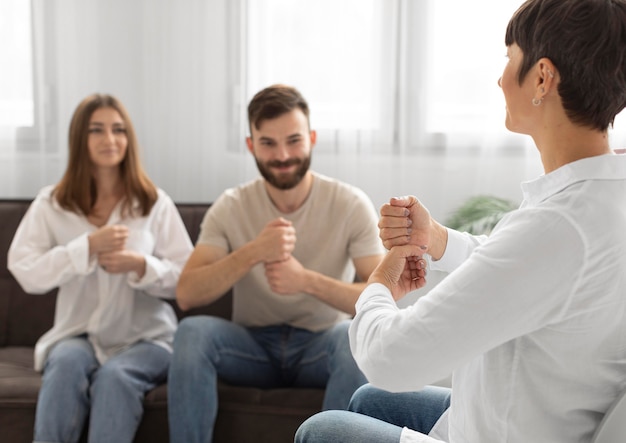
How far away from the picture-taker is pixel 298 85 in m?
3.32

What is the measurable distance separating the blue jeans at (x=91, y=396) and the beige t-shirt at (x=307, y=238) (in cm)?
40

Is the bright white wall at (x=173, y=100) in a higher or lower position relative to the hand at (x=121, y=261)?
higher

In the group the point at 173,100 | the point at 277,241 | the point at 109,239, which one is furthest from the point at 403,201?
the point at 173,100

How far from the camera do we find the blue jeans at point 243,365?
7.70 feet

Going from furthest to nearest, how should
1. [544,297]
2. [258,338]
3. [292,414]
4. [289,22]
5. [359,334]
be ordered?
[289,22], [258,338], [292,414], [359,334], [544,297]

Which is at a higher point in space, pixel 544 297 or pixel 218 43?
pixel 218 43

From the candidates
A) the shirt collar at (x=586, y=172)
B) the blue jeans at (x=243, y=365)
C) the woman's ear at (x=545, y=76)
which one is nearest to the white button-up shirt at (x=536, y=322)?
the shirt collar at (x=586, y=172)

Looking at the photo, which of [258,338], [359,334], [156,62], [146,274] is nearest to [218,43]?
[156,62]

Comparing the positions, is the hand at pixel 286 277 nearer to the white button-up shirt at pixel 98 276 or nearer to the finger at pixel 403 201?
the white button-up shirt at pixel 98 276

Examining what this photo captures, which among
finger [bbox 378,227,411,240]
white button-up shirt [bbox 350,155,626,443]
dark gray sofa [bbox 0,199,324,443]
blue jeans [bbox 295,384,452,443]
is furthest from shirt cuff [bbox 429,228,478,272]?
dark gray sofa [bbox 0,199,324,443]

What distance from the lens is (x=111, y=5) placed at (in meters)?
3.36

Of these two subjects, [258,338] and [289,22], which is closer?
[258,338]

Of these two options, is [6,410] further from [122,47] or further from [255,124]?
[122,47]

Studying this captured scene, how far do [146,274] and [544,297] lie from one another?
1.82 meters
